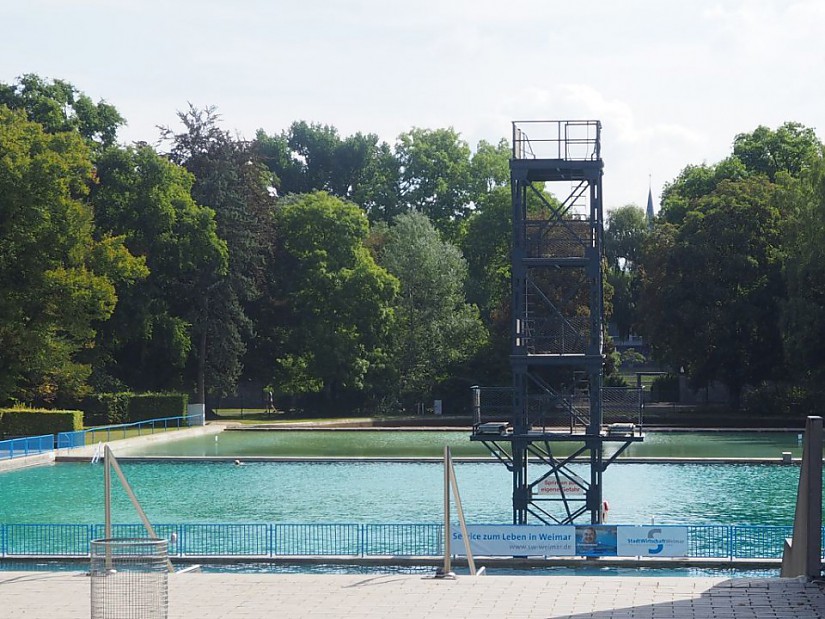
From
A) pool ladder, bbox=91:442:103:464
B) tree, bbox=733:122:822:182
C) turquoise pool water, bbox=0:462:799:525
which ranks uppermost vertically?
tree, bbox=733:122:822:182

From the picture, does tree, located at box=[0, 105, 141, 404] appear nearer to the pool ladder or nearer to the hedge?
the hedge

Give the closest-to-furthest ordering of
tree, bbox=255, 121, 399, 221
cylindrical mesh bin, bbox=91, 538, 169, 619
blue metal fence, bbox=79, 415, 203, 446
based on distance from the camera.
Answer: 1. cylindrical mesh bin, bbox=91, 538, 169, 619
2. blue metal fence, bbox=79, 415, 203, 446
3. tree, bbox=255, 121, 399, 221

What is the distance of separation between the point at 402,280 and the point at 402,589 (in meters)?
55.2

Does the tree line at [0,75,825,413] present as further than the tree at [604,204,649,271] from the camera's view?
No

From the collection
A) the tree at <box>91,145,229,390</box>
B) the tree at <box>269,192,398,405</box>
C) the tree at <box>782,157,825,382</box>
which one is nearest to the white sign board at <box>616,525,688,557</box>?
the tree at <box>782,157,825,382</box>

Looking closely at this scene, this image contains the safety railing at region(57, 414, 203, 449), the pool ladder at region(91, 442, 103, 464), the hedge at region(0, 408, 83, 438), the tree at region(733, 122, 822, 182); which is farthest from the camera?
the tree at region(733, 122, 822, 182)

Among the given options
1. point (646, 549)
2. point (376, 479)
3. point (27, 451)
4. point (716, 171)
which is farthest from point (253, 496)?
point (716, 171)

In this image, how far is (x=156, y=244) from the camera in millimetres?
60844

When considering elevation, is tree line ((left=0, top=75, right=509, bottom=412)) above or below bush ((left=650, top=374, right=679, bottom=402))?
above

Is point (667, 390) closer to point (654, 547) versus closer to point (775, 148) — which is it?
point (775, 148)

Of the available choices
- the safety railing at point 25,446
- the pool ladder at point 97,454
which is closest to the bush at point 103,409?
the pool ladder at point 97,454

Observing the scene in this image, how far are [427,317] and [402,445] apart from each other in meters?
20.4

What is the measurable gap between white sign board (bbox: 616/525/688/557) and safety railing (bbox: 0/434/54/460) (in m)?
23.7

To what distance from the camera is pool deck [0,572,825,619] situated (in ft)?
43.0
